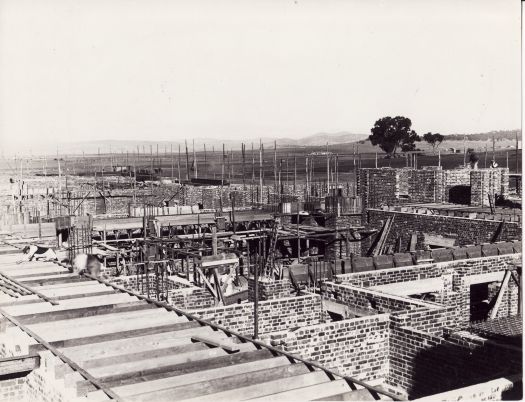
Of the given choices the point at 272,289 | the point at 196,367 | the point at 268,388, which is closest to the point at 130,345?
the point at 196,367

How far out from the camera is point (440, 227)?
24.0 metres

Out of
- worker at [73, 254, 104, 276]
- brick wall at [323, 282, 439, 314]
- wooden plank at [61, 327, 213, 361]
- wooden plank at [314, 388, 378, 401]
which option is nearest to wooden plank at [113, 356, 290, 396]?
wooden plank at [314, 388, 378, 401]

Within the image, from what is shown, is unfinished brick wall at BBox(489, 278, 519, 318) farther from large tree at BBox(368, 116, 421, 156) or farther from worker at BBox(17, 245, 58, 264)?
large tree at BBox(368, 116, 421, 156)

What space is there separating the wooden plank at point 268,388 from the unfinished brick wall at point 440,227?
15003 millimetres

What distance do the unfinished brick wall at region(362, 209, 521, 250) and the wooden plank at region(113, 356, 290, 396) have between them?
1483 centimetres

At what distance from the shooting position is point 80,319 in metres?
11.3

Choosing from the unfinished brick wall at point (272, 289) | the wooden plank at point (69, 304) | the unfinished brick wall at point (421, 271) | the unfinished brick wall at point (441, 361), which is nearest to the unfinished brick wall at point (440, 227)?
the unfinished brick wall at point (421, 271)

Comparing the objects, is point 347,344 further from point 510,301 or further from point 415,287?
point 510,301

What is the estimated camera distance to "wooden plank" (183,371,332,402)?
7.54 meters

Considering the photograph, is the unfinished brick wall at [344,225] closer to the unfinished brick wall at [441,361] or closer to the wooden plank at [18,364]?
the unfinished brick wall at [441,361]

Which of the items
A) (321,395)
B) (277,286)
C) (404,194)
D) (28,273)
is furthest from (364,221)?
(321,395)

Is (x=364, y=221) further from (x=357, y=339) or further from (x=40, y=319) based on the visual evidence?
(x=40, y=319)

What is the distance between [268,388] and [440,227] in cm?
1731

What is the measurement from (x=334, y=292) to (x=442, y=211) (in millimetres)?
11436
